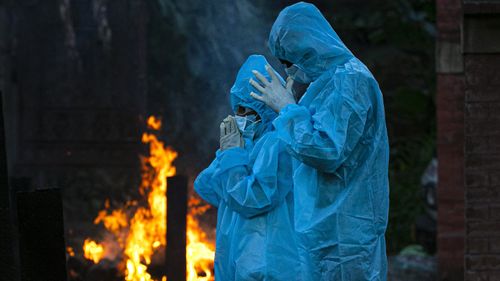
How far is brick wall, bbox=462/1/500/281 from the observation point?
721 centimetres

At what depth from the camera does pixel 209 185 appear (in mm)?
5531

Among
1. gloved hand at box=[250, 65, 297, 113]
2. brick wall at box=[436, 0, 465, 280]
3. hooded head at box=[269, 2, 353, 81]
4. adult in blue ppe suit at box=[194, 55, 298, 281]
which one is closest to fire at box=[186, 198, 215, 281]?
brick wall at box=[436, 0, 465, 280]

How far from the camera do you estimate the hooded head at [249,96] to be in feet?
18.7

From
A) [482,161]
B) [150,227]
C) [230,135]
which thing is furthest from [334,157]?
[150,227]

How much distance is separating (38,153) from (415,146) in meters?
4.88

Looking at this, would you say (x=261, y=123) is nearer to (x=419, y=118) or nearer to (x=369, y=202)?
(x=369, y=202)

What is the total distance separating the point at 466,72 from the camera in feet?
24.0

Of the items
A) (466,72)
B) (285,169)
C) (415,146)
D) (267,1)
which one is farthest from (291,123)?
(415,146)

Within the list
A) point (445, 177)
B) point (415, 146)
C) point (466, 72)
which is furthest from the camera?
point (415, 146)

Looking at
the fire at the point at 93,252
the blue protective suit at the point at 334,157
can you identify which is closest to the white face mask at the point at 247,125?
the blue protective suit at the point at 334,157

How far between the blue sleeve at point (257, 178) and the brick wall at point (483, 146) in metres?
2.41

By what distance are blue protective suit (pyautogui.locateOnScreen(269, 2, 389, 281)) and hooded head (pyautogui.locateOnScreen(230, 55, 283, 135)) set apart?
0.66 m

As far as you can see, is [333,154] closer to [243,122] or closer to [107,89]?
[243,122]

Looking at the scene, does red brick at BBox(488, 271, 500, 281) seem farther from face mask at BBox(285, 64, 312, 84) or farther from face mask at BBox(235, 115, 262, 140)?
face mask at BBox(285, 64, 312, 84)
